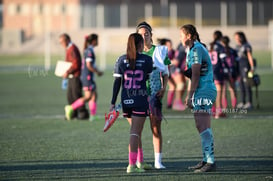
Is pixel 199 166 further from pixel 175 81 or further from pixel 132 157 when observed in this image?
pixel 175 81

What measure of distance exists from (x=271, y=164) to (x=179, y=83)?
9.49 meters

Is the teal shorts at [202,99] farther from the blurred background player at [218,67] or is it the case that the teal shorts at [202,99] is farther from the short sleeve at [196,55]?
the blurred background player at [218,67]

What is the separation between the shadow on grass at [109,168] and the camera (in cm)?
927

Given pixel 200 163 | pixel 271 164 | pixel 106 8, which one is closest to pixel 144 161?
pixel 200 163

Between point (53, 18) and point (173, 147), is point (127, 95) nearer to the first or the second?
point (173, 147)

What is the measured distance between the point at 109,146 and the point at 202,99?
305cm

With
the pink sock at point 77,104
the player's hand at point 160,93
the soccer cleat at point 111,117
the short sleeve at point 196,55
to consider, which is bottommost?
the pink sock at point 77,104

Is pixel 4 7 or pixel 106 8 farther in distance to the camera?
pixel 4 7

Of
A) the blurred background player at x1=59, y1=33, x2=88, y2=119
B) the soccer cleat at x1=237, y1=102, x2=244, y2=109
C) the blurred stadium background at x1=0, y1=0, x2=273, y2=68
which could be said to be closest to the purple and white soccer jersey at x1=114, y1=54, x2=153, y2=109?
the blurred background player at x1=59, y1=33, x2=88, y2=119

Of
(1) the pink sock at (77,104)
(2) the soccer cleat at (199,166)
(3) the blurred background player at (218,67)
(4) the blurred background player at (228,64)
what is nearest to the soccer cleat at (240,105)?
(4) the blurred background player at (228,64)

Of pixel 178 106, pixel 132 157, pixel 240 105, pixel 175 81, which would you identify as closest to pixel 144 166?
pixel 132 157

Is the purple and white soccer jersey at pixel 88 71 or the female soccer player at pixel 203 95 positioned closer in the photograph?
the female soccer player at pixel 203 95

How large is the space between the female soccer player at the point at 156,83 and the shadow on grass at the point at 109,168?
1.33 ft

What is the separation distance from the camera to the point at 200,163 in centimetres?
966
